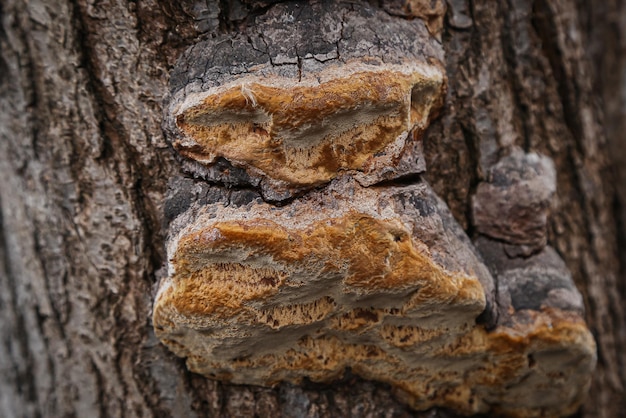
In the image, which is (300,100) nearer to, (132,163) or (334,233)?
(334,233)

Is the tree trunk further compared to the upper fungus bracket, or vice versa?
the tree trunk

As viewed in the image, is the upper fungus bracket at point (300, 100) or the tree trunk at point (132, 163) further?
the tree trunk at point (132, 163)

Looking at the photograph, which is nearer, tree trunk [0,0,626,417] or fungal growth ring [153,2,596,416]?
fungal growth ring [153,2,596,416]

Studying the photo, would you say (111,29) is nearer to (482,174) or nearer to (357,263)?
(357,263)

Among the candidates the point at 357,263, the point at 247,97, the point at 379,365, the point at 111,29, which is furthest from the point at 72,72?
the point at 379,365
